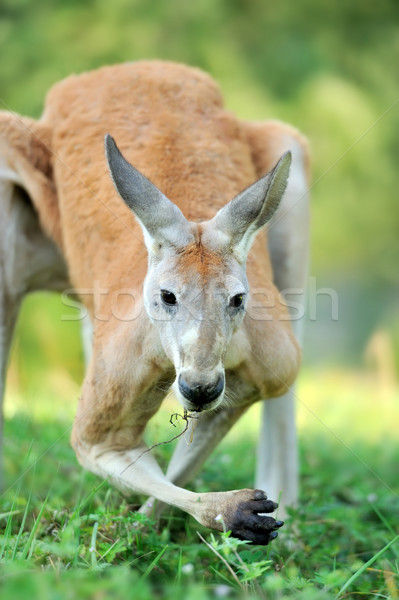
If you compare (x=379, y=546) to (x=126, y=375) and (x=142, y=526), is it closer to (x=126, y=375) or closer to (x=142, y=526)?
(x=142, y=526)

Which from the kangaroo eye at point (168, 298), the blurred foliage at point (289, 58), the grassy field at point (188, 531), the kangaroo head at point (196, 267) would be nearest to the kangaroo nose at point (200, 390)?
the kangaroo head at point (196, 267)

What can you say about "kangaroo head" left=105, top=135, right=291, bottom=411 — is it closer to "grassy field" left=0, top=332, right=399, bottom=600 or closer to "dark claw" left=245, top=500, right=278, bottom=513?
"dark claw" left=245, top=500, right=278, bottom=513

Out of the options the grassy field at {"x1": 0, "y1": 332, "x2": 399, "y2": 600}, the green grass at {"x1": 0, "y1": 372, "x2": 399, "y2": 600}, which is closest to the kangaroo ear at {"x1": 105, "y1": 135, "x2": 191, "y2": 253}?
the grassy field at {"x1": 0, "y1": 332, "x2": 399, "y2": 600}

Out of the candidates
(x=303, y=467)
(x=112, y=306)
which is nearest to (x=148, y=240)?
(x=112, y=306)

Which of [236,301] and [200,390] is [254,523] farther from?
[236,301]

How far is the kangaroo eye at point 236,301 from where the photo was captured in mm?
3545

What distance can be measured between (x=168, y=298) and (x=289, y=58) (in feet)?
27.4

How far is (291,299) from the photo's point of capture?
16.6ft

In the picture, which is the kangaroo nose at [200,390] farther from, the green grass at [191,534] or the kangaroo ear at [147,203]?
the kangaroo ear at [147,203]

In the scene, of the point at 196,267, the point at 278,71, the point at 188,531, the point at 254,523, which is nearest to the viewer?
the point at 254,523

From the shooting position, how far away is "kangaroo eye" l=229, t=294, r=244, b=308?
354cm

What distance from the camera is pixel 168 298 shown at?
3564mm

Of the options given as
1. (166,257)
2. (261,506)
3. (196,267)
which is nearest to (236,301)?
(196,267)

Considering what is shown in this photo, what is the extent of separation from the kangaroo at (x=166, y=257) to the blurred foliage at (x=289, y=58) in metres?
5.16
